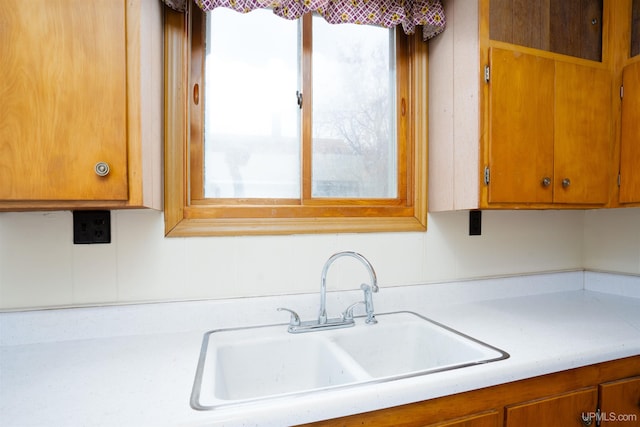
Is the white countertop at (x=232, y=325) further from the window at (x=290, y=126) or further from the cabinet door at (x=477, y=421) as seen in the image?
the window at (x=290, y=126)

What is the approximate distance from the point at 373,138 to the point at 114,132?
99 cm

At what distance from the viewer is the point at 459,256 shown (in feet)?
5.03

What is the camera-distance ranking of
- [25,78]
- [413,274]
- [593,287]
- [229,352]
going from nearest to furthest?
[25,78] < [229,352] < [413,274] < [593,287]

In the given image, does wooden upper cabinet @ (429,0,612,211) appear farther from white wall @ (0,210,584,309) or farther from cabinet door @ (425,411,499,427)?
cabinet door @ (425,411,499,427)

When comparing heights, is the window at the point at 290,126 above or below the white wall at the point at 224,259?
above

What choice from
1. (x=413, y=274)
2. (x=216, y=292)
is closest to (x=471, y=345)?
(x=413, y=274)

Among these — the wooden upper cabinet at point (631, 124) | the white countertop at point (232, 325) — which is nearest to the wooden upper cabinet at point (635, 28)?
the wooden upper cabinet at point (631, 124)

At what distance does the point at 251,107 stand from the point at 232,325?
2.70 ft

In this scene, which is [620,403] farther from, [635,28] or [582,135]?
[635,28]

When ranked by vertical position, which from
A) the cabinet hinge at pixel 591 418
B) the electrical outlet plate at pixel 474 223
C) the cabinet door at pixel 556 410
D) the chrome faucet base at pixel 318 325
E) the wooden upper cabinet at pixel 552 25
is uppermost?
the wooden upper cabinet at pixel 552 25

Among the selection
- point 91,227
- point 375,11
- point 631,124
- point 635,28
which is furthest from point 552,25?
point 91,227

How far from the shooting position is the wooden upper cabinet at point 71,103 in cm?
78

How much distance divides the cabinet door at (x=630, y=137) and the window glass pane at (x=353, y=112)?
89 centimetres

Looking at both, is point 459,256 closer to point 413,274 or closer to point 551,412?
point 413,274
